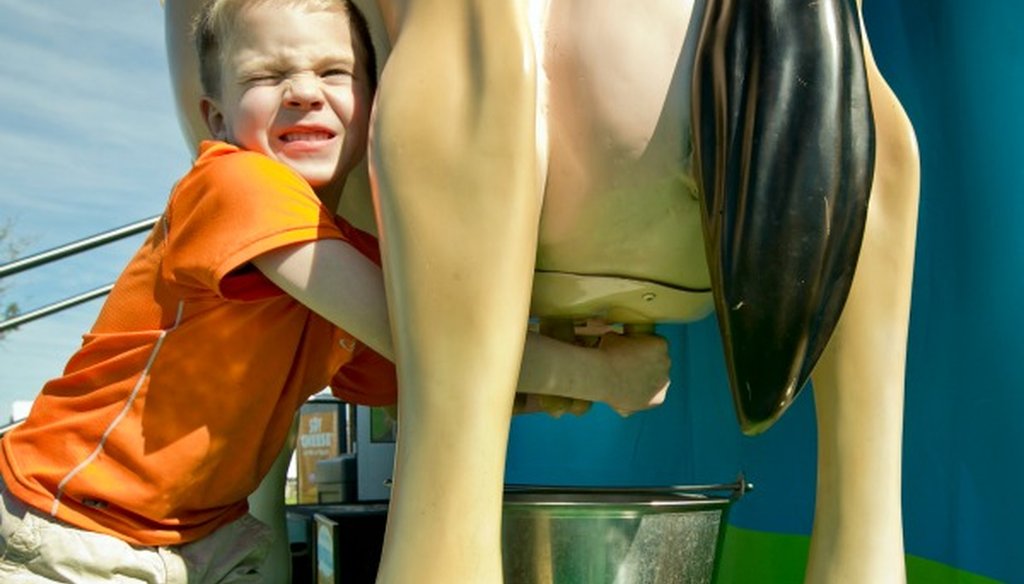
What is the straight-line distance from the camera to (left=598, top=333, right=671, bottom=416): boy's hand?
2.63 ft

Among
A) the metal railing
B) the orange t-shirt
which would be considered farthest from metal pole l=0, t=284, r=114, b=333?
the orange t-shirt

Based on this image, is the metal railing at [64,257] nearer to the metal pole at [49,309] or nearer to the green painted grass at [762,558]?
the metal pole at [49,309]

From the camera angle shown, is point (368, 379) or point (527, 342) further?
point (368, 379)

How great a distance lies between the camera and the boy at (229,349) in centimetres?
80

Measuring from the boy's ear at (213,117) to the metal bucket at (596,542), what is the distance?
1.26 ft

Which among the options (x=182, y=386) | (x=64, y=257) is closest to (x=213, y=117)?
(x=182, y=386)

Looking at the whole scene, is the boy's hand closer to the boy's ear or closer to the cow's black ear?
the cow's black ear

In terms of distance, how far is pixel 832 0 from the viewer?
2.16ft

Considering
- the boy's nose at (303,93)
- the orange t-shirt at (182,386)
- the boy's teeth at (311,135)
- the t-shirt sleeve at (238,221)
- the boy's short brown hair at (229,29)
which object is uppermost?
the boy's short brown hair at (229,29)

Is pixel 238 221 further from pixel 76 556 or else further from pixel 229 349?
pixel 76 556

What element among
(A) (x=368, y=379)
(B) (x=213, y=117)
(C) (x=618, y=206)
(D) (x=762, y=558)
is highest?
(B) (x=213, y=117)

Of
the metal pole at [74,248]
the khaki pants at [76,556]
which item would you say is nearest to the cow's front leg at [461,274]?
the khaki pants at [76,556]

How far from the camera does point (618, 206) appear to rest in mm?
699

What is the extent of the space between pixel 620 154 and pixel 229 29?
349 mm
